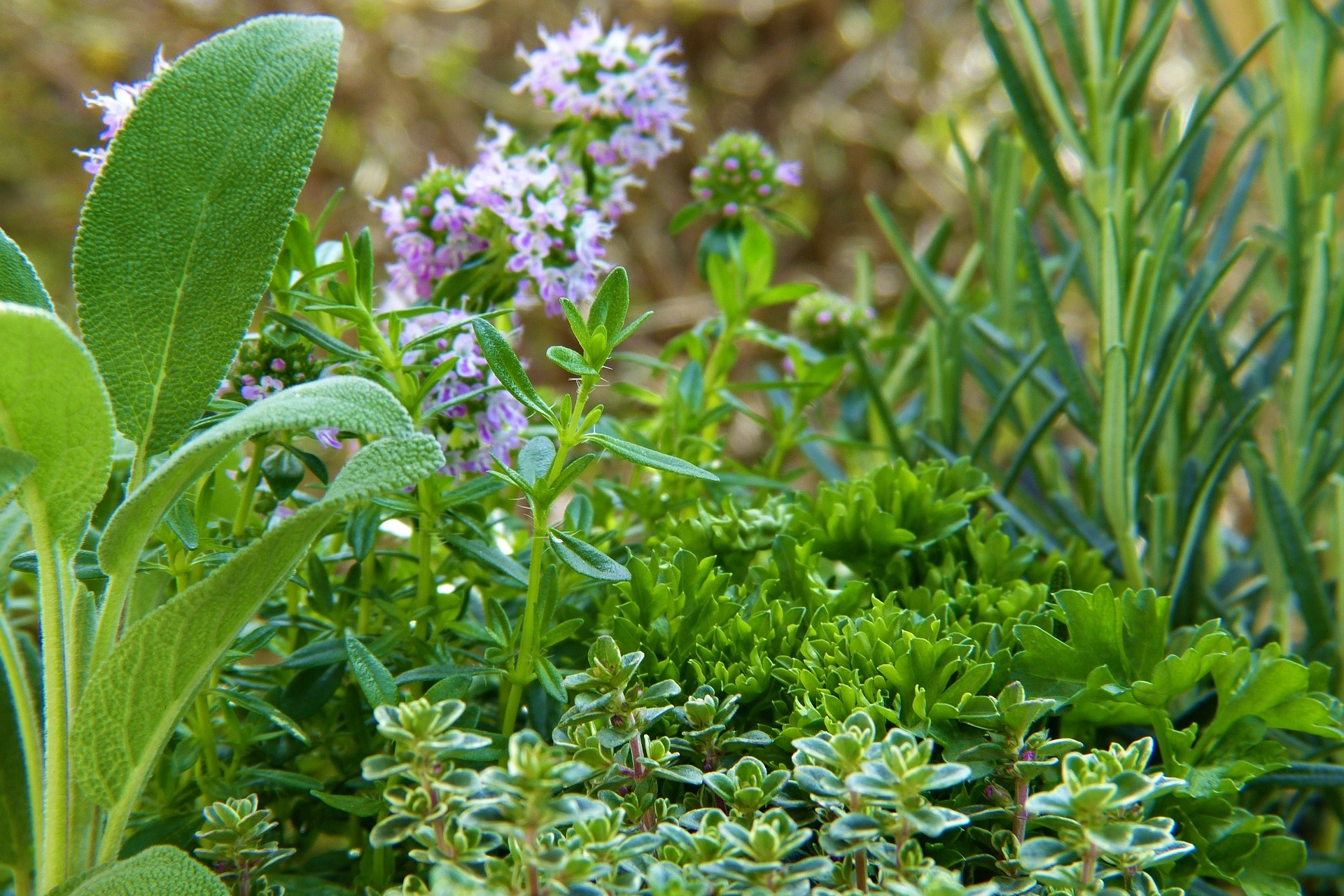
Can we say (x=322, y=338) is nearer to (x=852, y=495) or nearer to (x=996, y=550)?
(x=852, y=495)

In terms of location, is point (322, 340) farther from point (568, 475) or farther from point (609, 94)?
point (609, 94)

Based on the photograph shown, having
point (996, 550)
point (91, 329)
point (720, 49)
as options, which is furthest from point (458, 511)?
point (720, 49)

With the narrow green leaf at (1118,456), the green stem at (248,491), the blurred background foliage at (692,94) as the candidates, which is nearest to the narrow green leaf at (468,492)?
the green stem at (248,491)

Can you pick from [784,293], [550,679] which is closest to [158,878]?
[550,679]

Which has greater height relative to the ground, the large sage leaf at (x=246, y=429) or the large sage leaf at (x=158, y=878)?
the large sage leaf at (x=246, y=429)

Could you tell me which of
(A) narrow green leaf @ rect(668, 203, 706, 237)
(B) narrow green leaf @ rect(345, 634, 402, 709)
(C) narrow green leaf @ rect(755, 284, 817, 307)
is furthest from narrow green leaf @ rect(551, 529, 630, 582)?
(A) narrow green leaf @ rect(668, 203, 706, 237)

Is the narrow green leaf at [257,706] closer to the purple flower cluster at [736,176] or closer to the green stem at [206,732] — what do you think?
the green stem at [206,732]
